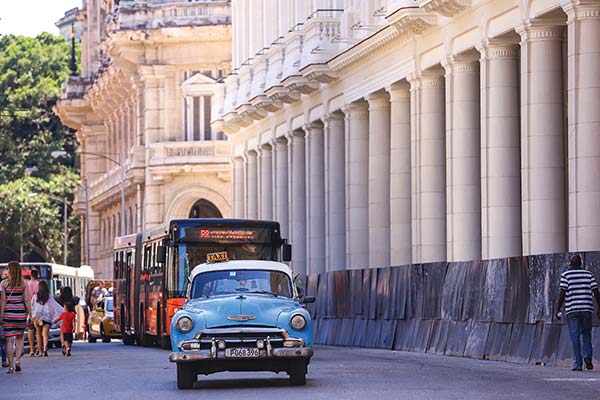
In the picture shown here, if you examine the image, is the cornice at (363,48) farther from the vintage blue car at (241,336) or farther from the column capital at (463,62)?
the vintage blue car at (241,336)

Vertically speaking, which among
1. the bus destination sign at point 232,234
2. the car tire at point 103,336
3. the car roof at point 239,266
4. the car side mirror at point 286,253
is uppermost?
the bus destination sign at point 232,234

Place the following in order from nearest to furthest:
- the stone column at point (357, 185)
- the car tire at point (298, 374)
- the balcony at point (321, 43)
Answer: the car tire at point (298, 374)
the balcony at point (321, 43)
the stone column at point (357, 185)

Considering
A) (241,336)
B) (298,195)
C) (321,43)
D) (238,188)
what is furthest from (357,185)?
(241,336)

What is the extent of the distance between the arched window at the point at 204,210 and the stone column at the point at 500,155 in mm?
44063

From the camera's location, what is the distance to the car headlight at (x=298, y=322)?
81.3 feet

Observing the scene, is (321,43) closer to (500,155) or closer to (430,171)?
(430,171)

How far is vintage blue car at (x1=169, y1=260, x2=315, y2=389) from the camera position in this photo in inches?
966

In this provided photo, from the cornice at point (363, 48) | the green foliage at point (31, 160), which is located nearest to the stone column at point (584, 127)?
the cornice at point (363, 48)

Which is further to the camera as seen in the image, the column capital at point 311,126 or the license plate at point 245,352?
the column capital at point 311,126

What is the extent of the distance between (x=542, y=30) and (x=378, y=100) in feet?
48.0

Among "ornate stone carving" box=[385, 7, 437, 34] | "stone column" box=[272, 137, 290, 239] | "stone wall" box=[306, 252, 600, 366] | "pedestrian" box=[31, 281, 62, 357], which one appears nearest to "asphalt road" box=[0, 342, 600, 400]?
"stone wall" box=[306, 252, 600, 366]

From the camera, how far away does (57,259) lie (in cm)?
12125

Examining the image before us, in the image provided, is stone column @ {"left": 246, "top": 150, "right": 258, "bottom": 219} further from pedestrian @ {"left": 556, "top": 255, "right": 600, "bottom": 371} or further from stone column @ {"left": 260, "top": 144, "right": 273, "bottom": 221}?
pedestrian @ {"left": 556, "top": 255, "right": 600, "bottom": 371}

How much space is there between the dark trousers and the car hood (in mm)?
5657
